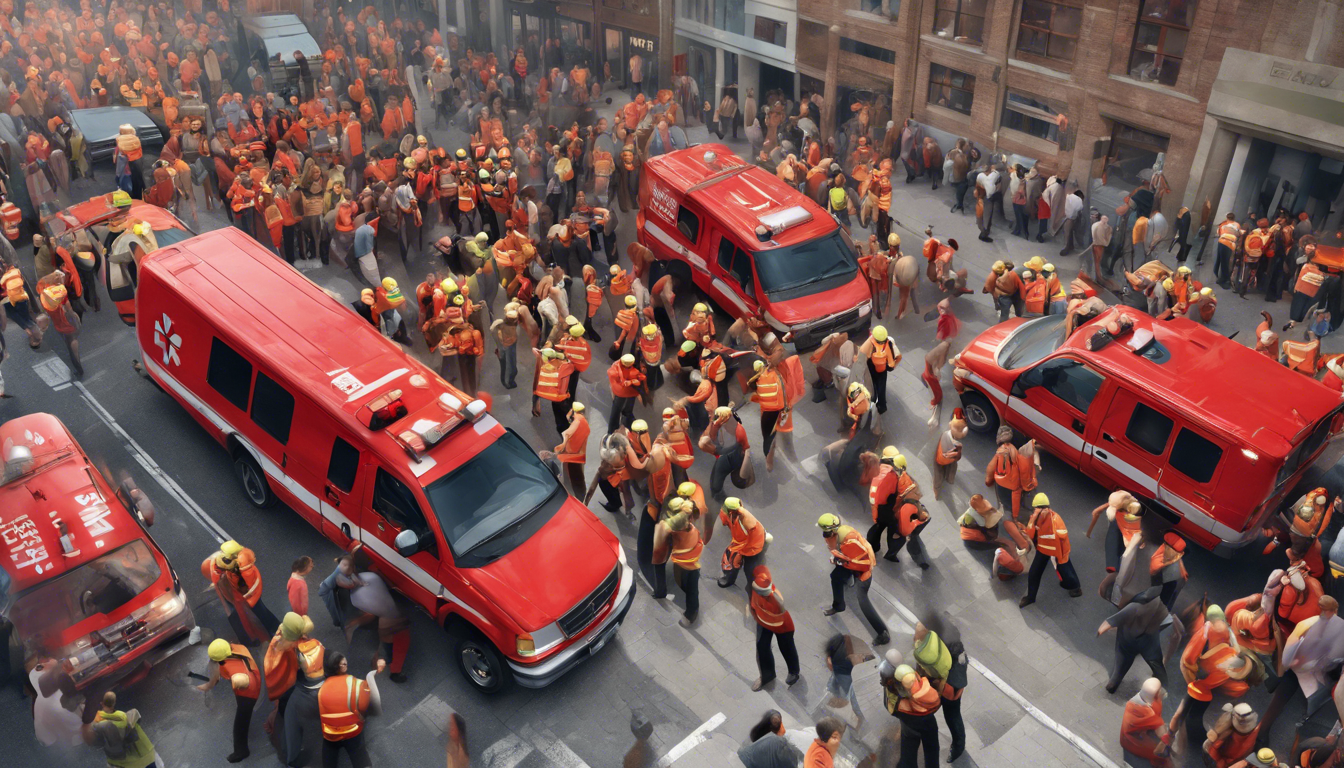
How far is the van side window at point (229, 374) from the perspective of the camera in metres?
10.9

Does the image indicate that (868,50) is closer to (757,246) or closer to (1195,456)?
(757,246)

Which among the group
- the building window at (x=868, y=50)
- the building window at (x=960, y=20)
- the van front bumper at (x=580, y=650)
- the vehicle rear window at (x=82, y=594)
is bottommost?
the van front bumper at (x=580, y=650)

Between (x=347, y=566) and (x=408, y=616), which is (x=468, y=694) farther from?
(x=347, y=566)

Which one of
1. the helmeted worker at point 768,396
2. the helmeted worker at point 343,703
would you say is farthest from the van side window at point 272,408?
the helmeted worker at point 768,396

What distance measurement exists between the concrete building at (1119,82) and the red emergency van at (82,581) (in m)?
17.3

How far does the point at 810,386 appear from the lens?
47.4 feet

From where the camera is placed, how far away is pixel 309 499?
1045 cm

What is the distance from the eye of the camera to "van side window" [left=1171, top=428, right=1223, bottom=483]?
10.4 meters

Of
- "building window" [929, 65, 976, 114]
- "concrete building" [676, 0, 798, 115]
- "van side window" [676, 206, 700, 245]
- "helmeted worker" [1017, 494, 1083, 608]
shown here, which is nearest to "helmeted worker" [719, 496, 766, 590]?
"helmeted worker" [1017, 494, 1083, 608]

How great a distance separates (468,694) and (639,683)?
161 centimetres

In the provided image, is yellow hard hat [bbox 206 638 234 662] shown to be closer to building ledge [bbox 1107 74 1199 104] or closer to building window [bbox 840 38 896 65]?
building ledge [bbox 1107 74 1199 104]

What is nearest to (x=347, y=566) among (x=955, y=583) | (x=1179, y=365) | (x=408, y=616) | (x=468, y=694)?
(x=408, y=616)

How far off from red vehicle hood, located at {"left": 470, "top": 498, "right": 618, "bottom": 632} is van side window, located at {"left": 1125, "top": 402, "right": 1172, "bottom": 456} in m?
5.70

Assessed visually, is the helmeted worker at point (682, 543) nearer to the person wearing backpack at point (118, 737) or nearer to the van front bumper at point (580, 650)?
the van front bumper at point (580, 650)
